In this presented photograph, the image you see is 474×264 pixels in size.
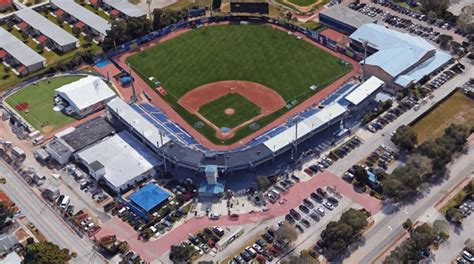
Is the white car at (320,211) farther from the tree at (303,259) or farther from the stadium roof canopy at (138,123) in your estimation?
the stadium roof canopy at (138,123)

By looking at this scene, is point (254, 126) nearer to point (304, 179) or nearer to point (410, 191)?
point (304, 179)

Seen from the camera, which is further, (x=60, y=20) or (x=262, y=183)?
(x=60, y=20)

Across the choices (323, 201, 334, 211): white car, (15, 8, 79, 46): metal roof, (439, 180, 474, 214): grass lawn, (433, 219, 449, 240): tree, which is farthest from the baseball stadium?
(433, 219, 449, 240): tree

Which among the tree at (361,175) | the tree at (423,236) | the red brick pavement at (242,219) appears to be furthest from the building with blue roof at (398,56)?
the tree at (423,236)

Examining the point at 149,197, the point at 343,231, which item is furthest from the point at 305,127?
the point at 149,197

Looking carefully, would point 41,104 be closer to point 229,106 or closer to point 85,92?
point 85,92
